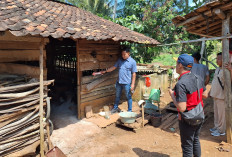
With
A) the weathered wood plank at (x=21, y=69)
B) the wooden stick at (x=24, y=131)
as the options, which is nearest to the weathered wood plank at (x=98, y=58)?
the weathered wood plank at (x=21, y=69)

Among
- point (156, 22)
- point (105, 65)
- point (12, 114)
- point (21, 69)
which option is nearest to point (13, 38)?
point (21, 69)

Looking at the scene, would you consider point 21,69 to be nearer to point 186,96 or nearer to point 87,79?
point 87,79

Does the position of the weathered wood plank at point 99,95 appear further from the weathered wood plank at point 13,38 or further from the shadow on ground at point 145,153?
the weathered wood plank at point 13,38

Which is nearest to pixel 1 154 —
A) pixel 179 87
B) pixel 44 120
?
pixel 44 120

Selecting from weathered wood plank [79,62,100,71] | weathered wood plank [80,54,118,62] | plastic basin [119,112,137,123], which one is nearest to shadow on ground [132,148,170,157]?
plastic basin [119,112,137,123]

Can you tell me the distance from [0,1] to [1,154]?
3.67 metres

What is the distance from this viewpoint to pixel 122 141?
4621 millimetres

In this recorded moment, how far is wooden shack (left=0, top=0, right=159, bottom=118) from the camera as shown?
365cm

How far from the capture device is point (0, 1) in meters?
4.46

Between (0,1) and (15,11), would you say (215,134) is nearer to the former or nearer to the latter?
(15,11)

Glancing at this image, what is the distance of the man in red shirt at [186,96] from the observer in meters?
2.64

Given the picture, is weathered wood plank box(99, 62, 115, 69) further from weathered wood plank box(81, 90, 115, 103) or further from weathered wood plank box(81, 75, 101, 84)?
weathered wood plank box(81, 90, 115, 103)

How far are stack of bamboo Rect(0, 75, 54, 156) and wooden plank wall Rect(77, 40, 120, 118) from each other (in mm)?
2002

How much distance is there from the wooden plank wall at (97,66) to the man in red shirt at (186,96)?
3.50 m
